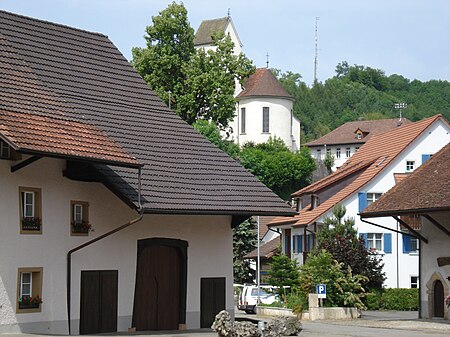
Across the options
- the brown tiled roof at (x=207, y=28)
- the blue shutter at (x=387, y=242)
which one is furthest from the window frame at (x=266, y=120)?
the blue shutter at (x=387, y=242)

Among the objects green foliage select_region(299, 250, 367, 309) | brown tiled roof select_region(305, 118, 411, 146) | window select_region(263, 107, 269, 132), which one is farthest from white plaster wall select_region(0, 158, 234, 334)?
brown tiled roof select_region(305, 118, 411, 146)

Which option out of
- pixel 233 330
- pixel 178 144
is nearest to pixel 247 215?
pixel 178 144

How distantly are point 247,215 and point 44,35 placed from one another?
830 centimetres

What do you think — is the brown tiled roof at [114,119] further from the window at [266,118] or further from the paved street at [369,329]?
the window at [266,118]

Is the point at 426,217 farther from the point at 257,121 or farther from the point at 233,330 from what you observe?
the point at 257,121

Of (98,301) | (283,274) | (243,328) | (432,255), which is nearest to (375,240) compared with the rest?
(283,274)

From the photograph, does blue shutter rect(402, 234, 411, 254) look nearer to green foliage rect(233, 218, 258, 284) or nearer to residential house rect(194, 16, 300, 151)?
green foliage rect(233, 218, 258, 284)

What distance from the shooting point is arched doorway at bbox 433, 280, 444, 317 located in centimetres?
3881

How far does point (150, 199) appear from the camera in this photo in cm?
2831

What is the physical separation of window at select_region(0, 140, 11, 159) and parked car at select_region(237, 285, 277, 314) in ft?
87.9

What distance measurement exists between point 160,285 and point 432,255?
12.3m

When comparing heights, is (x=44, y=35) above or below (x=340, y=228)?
above

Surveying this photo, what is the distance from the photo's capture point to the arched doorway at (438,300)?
38.8m

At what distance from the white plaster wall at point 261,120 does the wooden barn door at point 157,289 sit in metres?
78.8
